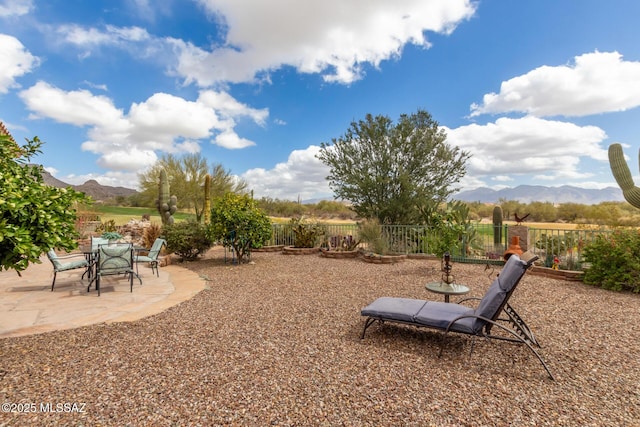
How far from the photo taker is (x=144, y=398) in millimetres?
2602

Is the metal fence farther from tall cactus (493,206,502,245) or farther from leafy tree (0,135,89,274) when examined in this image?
leafy tree (0,135,89,274)

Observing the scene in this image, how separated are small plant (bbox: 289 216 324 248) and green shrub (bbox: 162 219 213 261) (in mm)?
3171

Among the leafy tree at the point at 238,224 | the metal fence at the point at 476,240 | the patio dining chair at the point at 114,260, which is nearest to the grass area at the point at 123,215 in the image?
the leafy tree at the point at 238,224

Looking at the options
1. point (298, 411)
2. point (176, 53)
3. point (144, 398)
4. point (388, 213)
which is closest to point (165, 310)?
point (144, 398)

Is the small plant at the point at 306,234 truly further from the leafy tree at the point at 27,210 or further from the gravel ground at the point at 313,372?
the leafy tree at the point at 27,210

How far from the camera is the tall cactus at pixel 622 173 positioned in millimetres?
9888

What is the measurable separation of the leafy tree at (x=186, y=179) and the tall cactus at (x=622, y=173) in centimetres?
2182

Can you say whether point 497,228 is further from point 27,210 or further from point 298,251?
point 27,210

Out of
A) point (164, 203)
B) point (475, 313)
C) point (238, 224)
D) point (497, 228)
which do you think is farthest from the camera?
point (164, 203)

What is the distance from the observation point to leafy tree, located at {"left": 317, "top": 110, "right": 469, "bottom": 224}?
534 inches

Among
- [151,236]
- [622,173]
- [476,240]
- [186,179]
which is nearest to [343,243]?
[476,240]

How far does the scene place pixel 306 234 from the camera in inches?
460

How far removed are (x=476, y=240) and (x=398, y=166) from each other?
4.79m

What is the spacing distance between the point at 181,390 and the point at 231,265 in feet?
21.1
